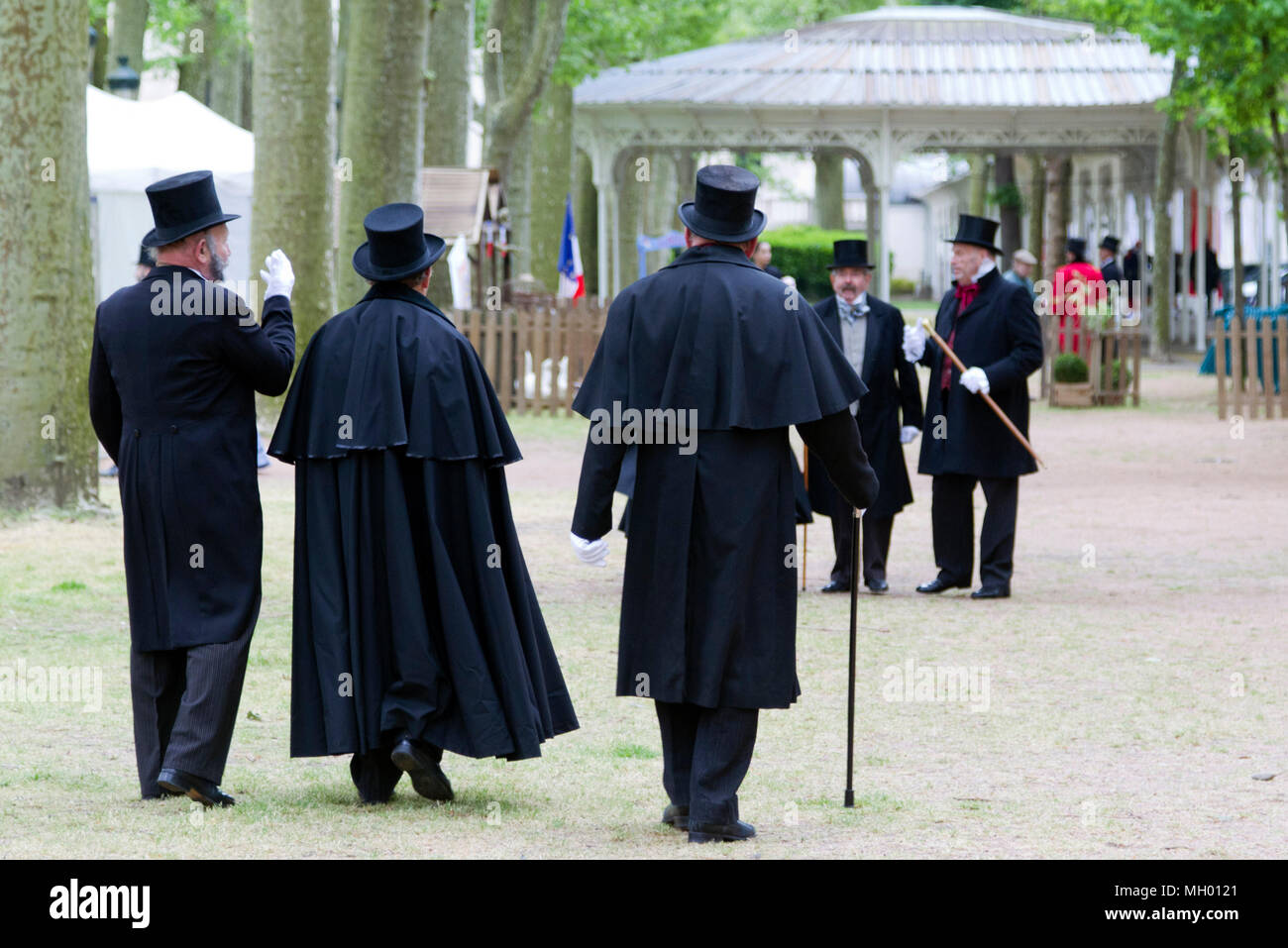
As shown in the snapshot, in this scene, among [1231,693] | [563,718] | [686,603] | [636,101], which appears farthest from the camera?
[636,101]

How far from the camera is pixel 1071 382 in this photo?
24516 millimetres

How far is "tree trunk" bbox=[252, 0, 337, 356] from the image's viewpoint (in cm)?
1630

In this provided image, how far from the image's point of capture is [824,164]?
47.9 m

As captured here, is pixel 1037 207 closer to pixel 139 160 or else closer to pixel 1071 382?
pixel 1071 382

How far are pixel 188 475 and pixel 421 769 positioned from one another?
45.6 inches

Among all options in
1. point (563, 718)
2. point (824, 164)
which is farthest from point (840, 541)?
point (824, 164)

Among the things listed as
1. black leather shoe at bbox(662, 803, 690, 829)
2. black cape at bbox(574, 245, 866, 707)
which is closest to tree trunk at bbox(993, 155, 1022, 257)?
black cape at bbox(574, 245, 866, 707)

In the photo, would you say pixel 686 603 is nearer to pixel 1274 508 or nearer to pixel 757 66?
pixel 1274 508

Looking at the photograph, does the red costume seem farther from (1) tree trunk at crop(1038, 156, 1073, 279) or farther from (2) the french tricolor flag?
(1) tree trunk at crop(1038, 156, 1073, 279)

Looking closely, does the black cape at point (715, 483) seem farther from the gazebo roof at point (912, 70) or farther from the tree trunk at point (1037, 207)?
the tree trunk at point (1037, 207)

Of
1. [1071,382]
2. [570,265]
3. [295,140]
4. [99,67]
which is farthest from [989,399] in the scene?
[99,67]

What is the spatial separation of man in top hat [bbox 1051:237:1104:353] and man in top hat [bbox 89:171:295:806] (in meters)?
19.2

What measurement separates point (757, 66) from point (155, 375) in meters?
27.4

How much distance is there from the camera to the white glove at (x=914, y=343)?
1046 centimetres
